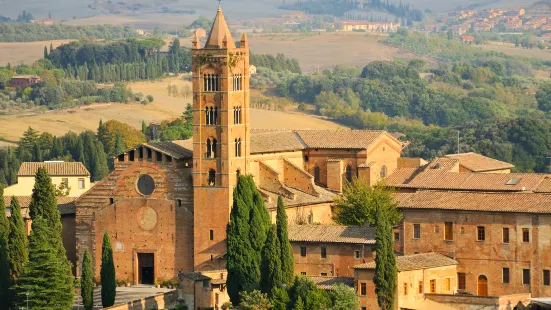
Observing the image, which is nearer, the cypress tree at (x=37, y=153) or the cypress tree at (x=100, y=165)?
the cypress tree at (x=100, y=165)

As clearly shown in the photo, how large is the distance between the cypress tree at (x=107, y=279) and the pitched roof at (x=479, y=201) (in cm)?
1153

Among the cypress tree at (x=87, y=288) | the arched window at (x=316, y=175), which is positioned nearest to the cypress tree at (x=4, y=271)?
the cypress tree at (x=87, y=288)

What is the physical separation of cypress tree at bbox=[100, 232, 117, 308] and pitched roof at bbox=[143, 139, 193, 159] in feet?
20.7

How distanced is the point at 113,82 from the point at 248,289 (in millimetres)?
107805

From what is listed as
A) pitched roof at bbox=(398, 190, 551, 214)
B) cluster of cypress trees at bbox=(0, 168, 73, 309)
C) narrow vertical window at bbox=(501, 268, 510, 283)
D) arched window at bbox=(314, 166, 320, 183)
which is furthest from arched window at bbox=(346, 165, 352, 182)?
cluster of cypress trees at bbox=(0, 168, 73, 309)

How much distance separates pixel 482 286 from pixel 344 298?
23.2 ft

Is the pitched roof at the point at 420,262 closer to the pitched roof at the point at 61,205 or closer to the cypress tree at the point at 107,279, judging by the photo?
the cypress tree at the point at 107,279

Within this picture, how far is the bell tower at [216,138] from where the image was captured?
→ 245ft

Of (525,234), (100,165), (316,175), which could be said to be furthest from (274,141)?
(100,165)

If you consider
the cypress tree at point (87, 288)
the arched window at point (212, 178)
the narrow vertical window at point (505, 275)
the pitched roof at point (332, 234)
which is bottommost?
the cypress tree at point (87, 288)

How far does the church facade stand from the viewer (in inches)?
2953

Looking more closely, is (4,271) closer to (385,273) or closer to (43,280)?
(43,280)

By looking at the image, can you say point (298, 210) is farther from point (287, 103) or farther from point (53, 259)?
point (287, 103)

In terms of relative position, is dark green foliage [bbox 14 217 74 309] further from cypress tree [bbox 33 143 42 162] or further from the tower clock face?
cypress tree [bbox 33 143 42 162]
